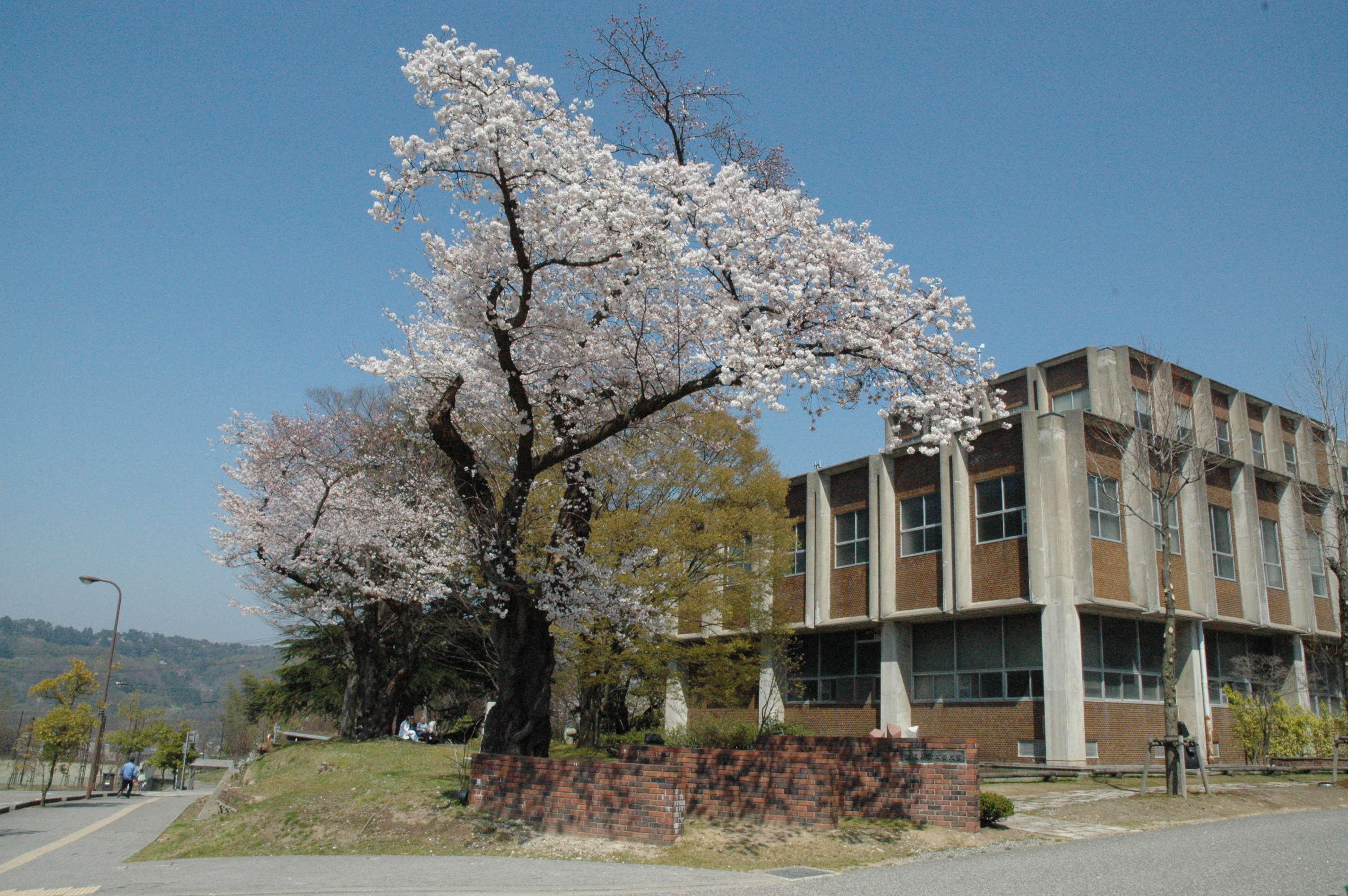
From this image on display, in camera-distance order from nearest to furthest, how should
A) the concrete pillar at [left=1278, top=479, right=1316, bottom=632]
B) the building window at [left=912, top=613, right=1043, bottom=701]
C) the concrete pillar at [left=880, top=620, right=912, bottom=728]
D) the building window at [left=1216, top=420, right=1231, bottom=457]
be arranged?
the building window at [left=912, top=613, right=1043, bottom=701] < the concrete pillar at [left=880, top=620, right=912, bottom=728] < the concrete pillar at [left=1278, top=479, right=1316, bottom=632] < the building window at [left=1216, top=420, right=1231, bottom=457]

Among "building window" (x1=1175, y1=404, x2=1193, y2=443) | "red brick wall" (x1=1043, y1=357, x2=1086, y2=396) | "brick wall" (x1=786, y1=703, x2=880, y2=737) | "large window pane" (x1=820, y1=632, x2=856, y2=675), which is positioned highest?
"red brick wall" (x1=1043, y1=357, x2=1086, y2=396)

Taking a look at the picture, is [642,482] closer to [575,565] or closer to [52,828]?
[575,565]

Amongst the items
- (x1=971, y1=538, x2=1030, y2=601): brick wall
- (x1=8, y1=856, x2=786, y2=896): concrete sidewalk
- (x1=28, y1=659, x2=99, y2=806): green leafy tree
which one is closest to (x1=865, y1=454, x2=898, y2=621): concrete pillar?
(x1=971, y1=538, x2=1030, y2=601): brick wall

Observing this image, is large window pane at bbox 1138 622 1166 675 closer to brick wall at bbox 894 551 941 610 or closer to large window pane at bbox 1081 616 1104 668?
large window pane at bbox 1081 616 1104 668

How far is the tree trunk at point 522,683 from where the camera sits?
44.6 ft

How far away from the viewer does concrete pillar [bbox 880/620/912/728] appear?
24.9m

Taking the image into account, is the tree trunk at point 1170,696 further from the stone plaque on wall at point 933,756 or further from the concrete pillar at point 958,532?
the concrete pillar at point 958,532

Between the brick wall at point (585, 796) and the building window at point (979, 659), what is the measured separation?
13.8 m

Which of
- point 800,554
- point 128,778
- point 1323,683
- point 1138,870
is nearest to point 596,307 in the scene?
point 1138,870

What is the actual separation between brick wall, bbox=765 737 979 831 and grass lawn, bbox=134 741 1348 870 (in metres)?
0.24

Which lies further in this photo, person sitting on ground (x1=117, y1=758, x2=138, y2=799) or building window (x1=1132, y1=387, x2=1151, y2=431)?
person sitting on ground (x1=117, y1=758, x2=138, y2=799)

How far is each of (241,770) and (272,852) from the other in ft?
40.8

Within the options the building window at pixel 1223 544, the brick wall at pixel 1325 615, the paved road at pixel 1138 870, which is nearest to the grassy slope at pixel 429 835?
the paved road at pixel 1138 870

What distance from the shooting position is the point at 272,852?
1243cm
